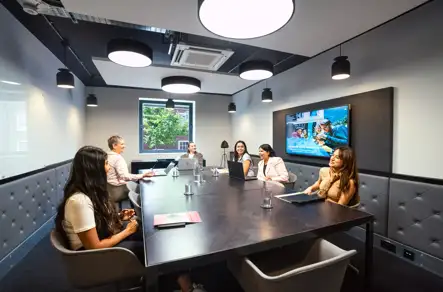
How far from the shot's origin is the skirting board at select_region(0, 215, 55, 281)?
2149 mm

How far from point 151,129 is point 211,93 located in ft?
6.75

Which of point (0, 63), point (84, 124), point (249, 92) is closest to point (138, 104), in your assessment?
point (84, 124)

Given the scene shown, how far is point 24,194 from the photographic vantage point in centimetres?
249

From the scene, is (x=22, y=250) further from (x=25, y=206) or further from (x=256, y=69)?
(x=256, y=69)

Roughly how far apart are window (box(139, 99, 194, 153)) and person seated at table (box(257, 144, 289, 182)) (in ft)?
11.7

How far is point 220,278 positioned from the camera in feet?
6.83

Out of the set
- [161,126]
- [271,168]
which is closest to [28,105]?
[271,168]

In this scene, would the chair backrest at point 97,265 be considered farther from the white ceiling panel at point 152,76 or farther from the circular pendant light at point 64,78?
the white ceiling panel at point 152,76

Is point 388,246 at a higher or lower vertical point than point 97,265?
lower

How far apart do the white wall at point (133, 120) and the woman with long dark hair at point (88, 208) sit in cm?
473

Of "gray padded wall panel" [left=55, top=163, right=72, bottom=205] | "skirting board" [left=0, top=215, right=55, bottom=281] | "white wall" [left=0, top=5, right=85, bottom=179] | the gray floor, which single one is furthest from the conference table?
"gray padded wall panel" [left=55, top=163, right=72, bottom=205]

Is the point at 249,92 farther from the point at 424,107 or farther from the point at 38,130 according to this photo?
the point at 38,130

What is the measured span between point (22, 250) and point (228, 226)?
2621 millimetres

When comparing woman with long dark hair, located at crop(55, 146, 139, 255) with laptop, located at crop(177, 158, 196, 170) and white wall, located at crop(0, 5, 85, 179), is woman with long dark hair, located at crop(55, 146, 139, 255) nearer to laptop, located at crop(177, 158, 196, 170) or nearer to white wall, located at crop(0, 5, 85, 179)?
white wall, located at crop(0, 5, 85, 179)
